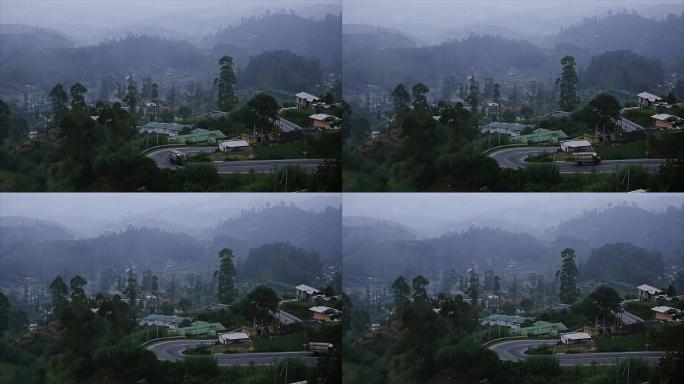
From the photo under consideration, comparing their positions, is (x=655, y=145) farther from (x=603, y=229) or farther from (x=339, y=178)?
(x=339, y=178)

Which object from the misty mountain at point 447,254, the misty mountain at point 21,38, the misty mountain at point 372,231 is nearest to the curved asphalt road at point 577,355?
the misty mountain at point 447,254

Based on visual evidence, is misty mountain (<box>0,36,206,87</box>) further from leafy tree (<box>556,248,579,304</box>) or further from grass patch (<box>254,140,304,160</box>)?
leafy tree (<box>556,248,579,304</box>)

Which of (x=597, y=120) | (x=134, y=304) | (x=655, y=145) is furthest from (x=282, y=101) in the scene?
(x=655, y=145)

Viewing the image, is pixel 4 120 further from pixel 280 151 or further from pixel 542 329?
pixel 542 329

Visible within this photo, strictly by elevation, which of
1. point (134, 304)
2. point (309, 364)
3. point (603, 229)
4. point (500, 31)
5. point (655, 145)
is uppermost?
point (500, 31)

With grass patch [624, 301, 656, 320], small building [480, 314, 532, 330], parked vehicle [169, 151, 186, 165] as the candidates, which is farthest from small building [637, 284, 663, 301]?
parked vehicle [169, 151, 186, 165]

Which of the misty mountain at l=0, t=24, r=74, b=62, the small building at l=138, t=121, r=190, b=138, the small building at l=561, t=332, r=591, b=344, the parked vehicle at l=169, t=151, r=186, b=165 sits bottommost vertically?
the small building at l=561, t=332, r=591, b=344

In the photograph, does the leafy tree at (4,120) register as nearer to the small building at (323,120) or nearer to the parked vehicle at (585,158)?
the small building at (323,120)
